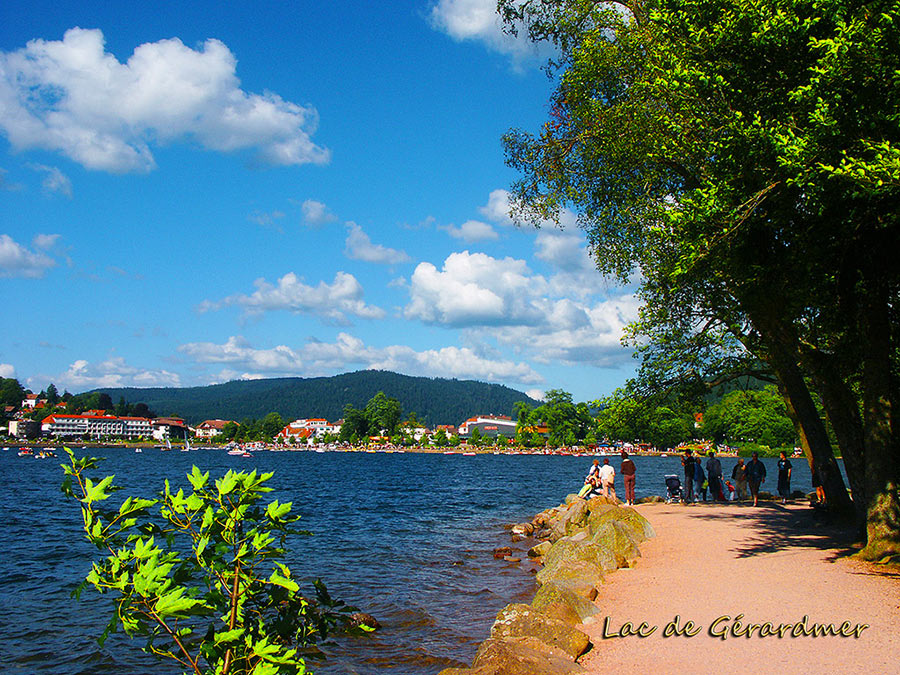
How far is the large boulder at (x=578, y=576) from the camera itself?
11.8 m

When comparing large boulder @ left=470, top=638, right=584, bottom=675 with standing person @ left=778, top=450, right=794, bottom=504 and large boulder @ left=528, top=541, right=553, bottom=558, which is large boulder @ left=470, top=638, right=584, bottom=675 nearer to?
large boulder @ left=528, top=541, right=553, bottom=558

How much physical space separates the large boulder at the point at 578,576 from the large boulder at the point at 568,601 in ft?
2.19

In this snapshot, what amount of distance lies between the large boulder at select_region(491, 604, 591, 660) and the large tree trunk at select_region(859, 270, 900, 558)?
7.19 meters

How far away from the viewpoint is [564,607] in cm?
1001

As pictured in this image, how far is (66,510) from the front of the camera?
36312 mm

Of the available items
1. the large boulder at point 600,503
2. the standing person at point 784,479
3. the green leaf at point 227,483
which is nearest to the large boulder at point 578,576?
the large boulder at point 600,503

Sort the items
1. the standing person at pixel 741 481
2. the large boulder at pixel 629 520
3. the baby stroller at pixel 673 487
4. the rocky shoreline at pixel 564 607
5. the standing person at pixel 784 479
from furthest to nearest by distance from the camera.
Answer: the baby stroller at pixel 673 487
the standing person at pixel 741 481
the standing person at pixel 784 479
the large boulder at pixel 629 520
the rocky shoreline at pixel 564 607

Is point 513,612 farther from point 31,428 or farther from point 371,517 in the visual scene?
point 31,428

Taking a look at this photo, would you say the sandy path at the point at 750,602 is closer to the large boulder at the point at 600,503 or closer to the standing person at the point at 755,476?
the large boulder at the point at 600,503

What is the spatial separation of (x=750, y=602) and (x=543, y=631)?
3.64 meters

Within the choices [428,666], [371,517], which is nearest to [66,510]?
[371,517]

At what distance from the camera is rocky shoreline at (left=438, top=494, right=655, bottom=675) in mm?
7961

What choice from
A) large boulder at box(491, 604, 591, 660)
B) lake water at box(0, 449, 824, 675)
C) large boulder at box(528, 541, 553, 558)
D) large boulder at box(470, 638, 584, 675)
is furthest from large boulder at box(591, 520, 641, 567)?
large boulder at box(470, 638, 584, 675)

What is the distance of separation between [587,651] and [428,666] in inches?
134
